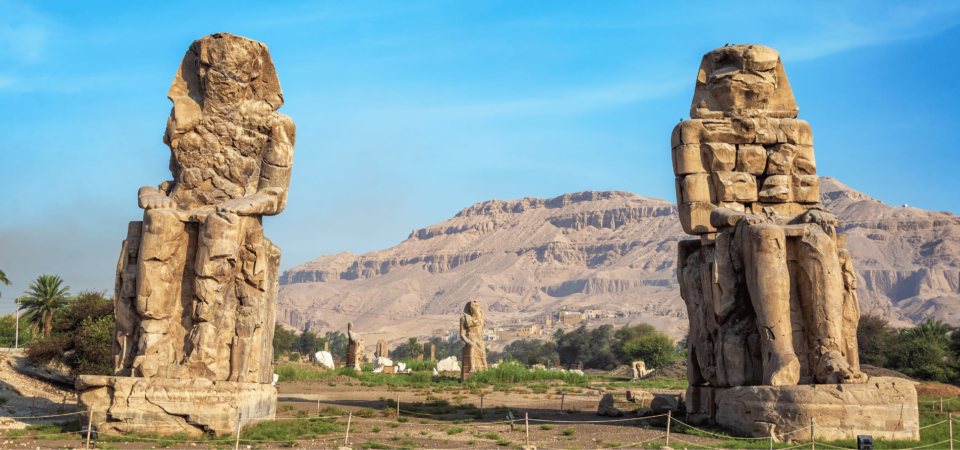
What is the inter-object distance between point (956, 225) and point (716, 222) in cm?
17148

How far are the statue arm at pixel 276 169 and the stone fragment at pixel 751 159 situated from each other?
264 inches

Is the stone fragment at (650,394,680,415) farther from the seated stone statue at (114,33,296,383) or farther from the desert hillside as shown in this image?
the desert hillside

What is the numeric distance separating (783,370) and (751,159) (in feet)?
12.7

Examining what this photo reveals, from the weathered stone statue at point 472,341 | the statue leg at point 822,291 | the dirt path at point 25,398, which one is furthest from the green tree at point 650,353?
the statue leg at point 822,291

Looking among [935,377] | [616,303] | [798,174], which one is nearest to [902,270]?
[616,303]

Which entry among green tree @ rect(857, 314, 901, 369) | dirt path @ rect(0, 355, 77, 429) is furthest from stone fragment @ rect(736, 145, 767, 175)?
green tree @ rect(857, 314, 901, 369)

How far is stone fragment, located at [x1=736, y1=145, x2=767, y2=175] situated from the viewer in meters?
12.0

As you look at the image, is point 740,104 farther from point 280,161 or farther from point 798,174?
point 280,161

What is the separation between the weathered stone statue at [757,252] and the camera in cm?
958

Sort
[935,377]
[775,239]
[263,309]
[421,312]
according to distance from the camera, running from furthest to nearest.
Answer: [421,312]
[935,377]
[263,309]
[775,239]

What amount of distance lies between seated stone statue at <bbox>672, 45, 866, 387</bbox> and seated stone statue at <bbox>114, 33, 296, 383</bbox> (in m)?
6.07

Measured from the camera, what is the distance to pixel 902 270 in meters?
139

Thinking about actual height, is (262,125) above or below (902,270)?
below

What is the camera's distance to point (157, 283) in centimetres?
983
